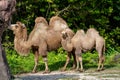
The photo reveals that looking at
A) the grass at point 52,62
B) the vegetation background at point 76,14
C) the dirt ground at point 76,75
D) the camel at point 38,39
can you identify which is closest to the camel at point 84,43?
the camel at point 38,39

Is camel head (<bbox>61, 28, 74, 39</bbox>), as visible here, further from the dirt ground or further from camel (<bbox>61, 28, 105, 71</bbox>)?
the dirt ground

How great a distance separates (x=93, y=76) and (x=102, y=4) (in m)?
6.22

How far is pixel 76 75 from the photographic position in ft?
36.3

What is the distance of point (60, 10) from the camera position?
53.9ft

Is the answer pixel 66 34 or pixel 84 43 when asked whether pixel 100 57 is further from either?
pixel 66 34

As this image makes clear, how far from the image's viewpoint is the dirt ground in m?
10.4

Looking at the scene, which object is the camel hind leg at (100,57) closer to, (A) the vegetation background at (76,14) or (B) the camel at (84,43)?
(B) the camel at (84,43)

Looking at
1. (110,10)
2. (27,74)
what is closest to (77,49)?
(27,74)

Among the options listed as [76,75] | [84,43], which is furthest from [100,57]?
[76,75]

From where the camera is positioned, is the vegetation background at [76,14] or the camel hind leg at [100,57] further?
the vegetation background at [76,14]

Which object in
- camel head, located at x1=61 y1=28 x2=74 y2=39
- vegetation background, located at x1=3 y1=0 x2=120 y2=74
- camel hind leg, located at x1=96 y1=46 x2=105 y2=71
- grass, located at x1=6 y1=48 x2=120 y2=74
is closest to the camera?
camel hind leg, located at x1=96 y1=46 x2=105 y2=71

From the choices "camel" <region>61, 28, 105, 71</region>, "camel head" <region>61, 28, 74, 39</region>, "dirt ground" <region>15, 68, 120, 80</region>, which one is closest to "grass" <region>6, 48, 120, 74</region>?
"camel" <region>61, 28, 105, 71</region>

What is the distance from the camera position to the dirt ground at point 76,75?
10.4 meters

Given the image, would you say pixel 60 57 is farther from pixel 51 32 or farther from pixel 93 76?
pixel 93 76
